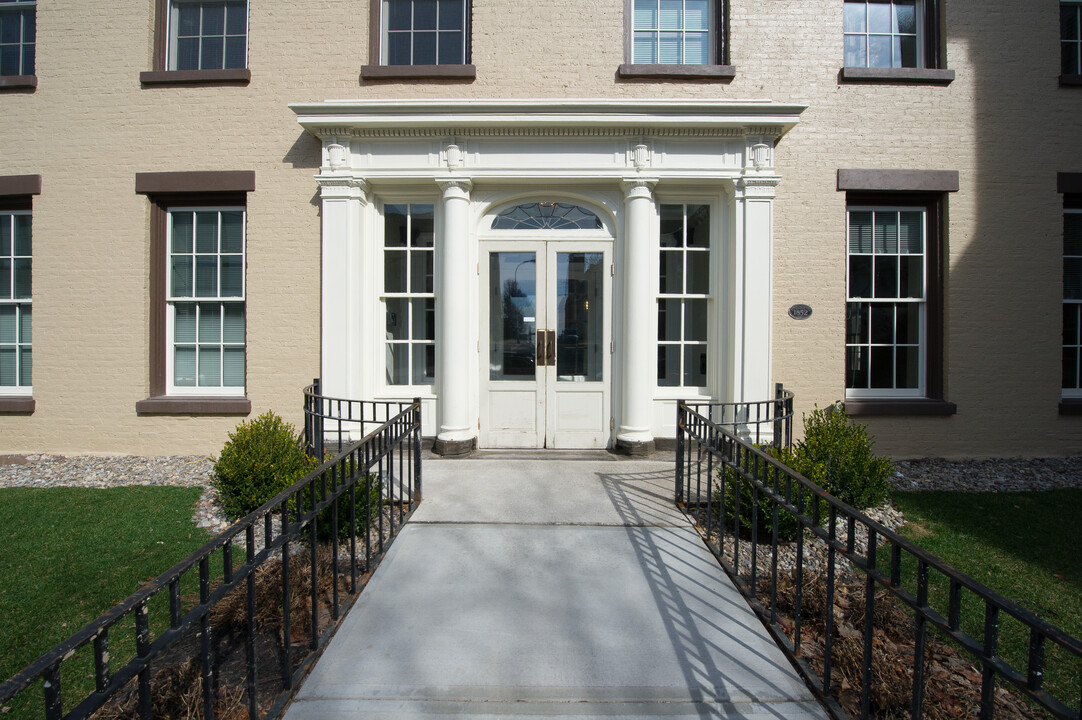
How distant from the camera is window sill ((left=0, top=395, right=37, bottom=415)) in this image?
22.8ft

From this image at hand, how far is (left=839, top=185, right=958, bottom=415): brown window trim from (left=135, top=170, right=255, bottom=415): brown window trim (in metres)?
7.50

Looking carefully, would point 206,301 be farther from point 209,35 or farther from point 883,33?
point 883,33

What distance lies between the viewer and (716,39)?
22.5 ft

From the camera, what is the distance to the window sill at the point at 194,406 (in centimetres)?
682

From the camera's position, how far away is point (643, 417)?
6.34 metres

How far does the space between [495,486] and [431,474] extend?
78 cm

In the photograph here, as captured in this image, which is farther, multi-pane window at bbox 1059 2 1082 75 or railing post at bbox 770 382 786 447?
multi-pane window at bbox 1059 2 1082 75

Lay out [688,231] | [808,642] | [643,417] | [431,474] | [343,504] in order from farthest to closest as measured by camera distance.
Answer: [688,231], [643,417], [431,474], [343,504], [808,642]

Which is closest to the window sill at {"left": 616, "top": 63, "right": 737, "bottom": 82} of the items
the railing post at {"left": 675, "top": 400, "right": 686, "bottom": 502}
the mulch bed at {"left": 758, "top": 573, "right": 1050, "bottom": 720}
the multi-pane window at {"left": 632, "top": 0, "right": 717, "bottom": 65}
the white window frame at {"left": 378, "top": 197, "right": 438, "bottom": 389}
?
the multi-pane window at {"left": 632, "top": 0, "right": 717, "bottom": 65}

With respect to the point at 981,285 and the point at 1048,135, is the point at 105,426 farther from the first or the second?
the point at 1048,135

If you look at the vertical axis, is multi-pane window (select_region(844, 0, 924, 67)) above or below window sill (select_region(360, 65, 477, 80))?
above

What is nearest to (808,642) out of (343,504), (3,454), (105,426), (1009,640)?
(1009,640)

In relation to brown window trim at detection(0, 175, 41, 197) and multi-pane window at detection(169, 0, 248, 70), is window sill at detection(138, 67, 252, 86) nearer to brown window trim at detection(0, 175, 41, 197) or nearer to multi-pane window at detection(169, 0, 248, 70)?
multi-pane window at detection(169, 0, 248, 70)

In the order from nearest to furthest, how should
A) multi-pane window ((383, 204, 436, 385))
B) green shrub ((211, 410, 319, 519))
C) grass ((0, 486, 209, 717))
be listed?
grass ((0, 486, 209, 717)), green shrub ((211, 410, 319, 519)), multi-pane window ((383, 204, 436, 385))
